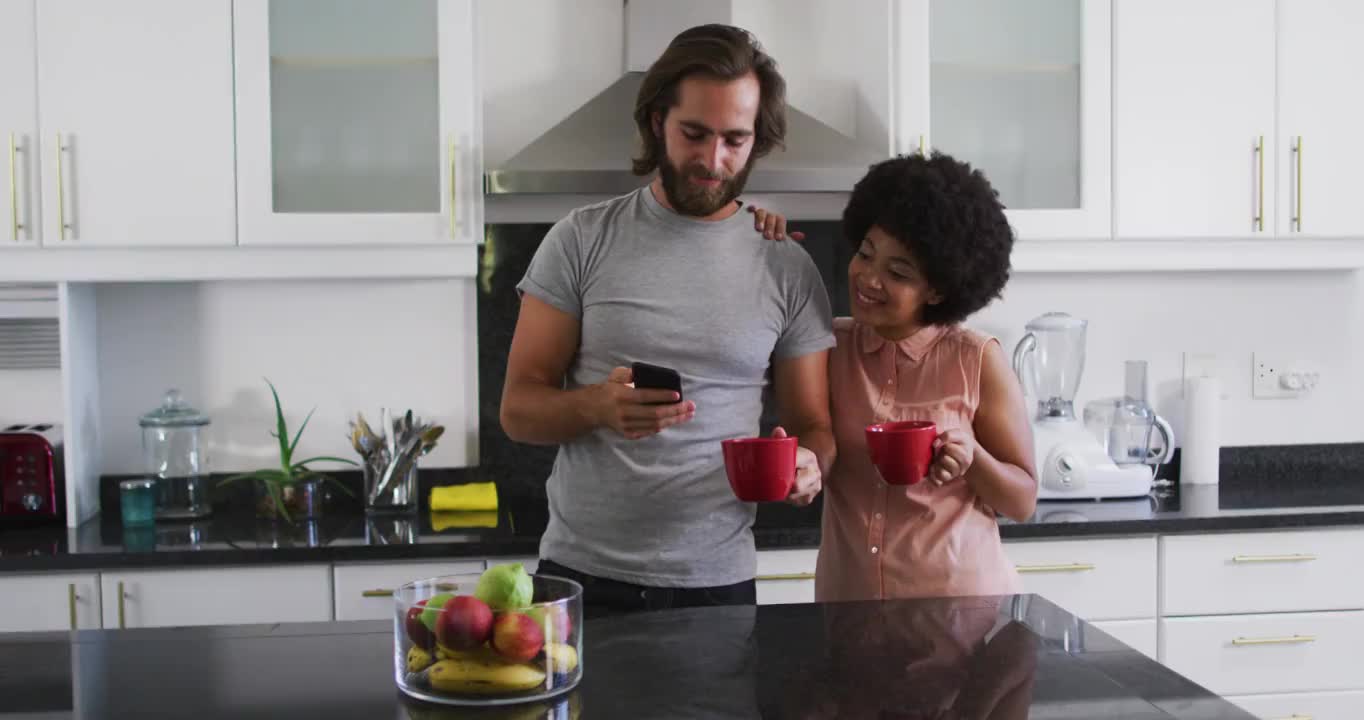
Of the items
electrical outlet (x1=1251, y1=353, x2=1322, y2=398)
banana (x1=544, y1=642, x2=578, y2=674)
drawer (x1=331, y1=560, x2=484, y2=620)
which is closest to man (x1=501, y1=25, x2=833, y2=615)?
banana (x1=544, y1=642, x2=578, y2=674)

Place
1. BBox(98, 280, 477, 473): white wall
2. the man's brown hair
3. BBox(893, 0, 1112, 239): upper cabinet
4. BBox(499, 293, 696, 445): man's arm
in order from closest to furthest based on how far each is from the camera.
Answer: BBox(499, 293, 696, 445): man's arm → the man's brown hair → BBox(893, 0, 1112, 239): upper cabinet → BBox(98, 280, 477, 473): white wall

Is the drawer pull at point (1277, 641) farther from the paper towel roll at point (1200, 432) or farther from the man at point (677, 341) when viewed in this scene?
the man at point (677, 341)

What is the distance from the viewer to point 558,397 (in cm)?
175

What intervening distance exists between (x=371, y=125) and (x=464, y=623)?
5.85ft

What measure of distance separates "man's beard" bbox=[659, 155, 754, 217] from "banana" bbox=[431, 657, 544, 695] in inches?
31.7

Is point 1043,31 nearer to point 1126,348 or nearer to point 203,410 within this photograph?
point 1126,348

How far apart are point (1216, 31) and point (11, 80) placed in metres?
2.56

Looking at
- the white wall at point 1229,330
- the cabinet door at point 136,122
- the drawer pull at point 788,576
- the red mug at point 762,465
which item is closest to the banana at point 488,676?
the red mug at point 762,465

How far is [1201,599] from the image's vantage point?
272 centimetres

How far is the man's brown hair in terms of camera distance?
1758mm

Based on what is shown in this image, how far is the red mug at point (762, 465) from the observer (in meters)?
1.51

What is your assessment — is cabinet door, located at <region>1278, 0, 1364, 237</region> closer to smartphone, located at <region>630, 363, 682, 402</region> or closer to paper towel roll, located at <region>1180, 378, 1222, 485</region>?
paper towel roll, located at <region>1180, 378, 1222, 485</region>

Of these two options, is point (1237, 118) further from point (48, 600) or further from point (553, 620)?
point (48, 600)

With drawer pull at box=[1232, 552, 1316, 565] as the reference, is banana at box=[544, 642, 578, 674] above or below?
above
